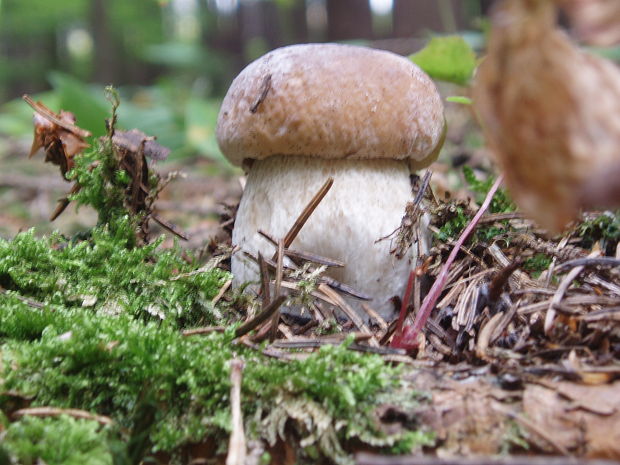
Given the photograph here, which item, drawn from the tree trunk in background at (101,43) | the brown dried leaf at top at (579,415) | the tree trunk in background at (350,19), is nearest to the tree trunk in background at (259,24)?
the tree trunk in background at (101,43)

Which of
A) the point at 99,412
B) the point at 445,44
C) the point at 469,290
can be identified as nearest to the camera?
the point at 99,412

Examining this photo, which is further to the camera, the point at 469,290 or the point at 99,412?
the point at 469,290

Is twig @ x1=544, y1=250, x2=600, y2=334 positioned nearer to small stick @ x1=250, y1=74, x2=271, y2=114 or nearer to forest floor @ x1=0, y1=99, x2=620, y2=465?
forest floor @ x1=0, y1=99, x2=620, y2=465

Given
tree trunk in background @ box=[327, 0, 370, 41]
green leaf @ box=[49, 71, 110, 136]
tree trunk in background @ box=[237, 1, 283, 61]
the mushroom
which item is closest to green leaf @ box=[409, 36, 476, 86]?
the mushroom

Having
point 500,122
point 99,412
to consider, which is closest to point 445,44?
point 500,122

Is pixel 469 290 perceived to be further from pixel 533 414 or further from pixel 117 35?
pixel 117 35

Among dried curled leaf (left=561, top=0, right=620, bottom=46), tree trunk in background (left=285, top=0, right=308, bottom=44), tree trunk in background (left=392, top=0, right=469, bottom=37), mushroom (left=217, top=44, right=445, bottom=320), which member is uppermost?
tree trunk in background (left=285, top=0, right=308, bottom=44)

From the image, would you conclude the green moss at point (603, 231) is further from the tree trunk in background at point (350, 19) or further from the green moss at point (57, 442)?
the tree trunk in background at point (350, 19)
